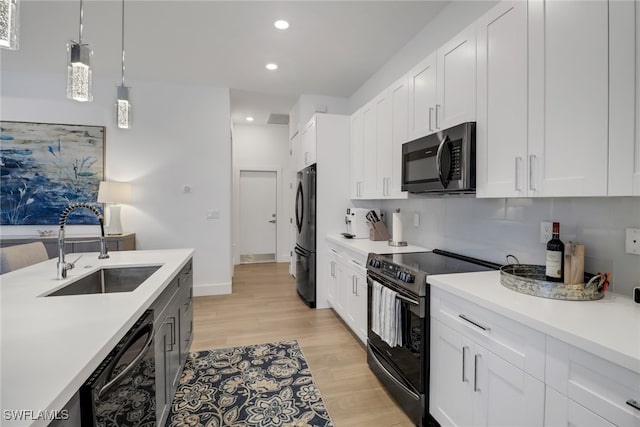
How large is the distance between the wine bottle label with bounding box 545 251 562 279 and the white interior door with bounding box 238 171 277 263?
5842 millimetres

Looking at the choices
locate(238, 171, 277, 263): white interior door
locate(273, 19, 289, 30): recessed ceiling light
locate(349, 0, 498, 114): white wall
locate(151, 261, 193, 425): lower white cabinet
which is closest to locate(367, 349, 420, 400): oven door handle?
locate(151, 261, 193, 425): lower white cabinet

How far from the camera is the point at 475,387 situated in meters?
1.44

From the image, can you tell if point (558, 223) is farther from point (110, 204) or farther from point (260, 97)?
point (110, 204)

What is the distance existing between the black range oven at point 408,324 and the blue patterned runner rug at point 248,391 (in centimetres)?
49

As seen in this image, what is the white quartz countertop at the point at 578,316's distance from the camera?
911mm

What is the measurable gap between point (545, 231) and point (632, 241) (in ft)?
1.33

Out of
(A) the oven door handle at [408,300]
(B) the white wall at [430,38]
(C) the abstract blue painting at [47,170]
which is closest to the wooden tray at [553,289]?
(A) the oven door handle at [408,300]

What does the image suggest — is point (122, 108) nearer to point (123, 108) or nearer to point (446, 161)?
point (123, 108)

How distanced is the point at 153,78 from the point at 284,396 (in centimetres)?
416

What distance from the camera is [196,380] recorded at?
7.70 feet

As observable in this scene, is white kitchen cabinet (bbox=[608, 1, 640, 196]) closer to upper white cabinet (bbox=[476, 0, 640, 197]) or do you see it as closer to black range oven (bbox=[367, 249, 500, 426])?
upper white cabinet (bbox=[476, 0, 640, 197])

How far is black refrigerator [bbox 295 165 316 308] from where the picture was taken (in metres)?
3.88

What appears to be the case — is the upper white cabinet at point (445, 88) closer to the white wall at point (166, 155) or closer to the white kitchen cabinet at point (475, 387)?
the white kitchen cabinet at point (475, 387)

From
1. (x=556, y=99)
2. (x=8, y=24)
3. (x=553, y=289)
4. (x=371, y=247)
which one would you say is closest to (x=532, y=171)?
(x=556, y=99)
